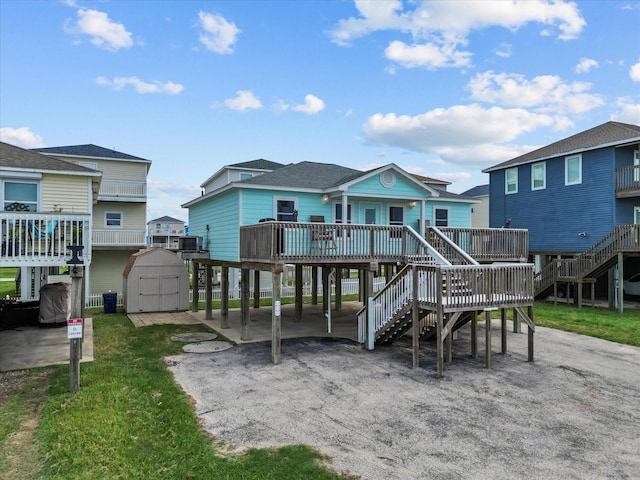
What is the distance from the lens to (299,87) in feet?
77.1

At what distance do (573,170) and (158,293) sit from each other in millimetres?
23089

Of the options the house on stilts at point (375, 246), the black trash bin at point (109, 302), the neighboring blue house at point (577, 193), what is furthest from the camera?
the neighboring blue house at point (577, 193)

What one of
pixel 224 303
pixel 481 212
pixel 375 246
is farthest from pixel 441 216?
pixel 481 212

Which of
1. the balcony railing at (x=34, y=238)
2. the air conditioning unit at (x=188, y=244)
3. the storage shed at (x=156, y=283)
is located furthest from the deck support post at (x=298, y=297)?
the balcony railing at (x=34, y=238)

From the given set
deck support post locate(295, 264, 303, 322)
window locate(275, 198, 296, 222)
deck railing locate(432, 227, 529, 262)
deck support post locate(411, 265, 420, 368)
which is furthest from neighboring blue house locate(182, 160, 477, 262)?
deck support post locate(411, 265, 420, 368)

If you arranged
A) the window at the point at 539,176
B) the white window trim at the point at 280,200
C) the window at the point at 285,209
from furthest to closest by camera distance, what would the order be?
the window at the point at 539,176
the window at the point at 285,209
the white window trim at the point at 280,200

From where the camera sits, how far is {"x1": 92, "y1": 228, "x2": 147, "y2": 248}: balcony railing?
76.4 feet

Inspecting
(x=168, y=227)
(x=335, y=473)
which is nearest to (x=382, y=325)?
(x=335, y=473)

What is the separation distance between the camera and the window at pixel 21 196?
563 inches

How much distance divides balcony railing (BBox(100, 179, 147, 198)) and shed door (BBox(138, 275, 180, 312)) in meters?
9.63

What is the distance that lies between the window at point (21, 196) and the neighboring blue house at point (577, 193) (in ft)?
79.5

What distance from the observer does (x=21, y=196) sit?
14.7 meters

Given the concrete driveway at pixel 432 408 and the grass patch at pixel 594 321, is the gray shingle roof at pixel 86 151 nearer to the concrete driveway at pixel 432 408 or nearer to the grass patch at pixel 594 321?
the concrete driveway at pixel 432 408

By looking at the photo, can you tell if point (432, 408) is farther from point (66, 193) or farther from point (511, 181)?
point (511, 181)
